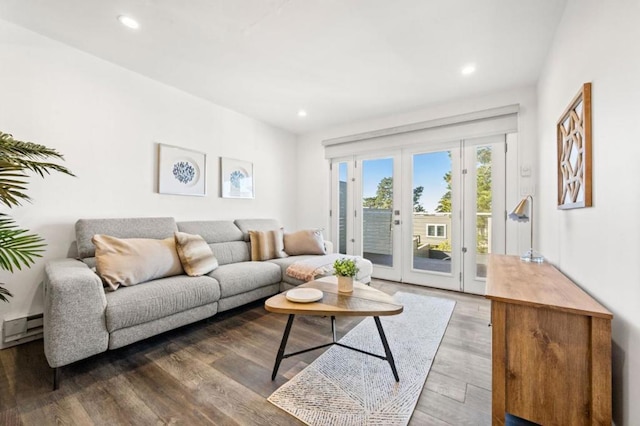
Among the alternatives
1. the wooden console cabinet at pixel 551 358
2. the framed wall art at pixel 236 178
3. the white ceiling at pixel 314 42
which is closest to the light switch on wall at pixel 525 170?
the white ceiling at pixel 314 42

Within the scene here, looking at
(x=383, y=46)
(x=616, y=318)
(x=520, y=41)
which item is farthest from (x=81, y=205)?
(x=520, y=41)

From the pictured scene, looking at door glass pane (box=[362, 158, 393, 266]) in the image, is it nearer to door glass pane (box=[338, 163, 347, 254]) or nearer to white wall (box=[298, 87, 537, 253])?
door glass pane (box=[338, 163, 347, 254])

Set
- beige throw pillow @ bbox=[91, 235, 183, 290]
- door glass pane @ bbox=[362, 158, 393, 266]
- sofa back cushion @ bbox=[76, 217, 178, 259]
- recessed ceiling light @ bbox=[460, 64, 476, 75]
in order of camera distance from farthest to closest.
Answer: door glass pane @ bbox=[362, 158, 393, 266], recessed ceiling light @ bbox=[460, 64, 476, 75], sofa back cushion @ bbox=[76, 217, 178, 259], beige throw pillow @ bbox=[91, 235, 183, 290]

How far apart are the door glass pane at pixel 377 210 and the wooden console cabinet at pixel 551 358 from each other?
2809 millimetres

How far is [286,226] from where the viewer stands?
4730 mm

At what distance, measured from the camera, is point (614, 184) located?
3.77 feet

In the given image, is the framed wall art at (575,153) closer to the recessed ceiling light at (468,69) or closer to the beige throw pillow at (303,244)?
the recessed ceiling light at (468,69)

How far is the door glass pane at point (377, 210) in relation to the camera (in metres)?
4.05

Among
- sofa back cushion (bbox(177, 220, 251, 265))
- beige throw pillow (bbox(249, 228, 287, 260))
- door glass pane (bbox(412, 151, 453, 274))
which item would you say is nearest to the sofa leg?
sofa back cushion (bbox(177, 220, 251, 265))

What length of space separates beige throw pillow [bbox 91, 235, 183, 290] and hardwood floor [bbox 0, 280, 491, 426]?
53 centimetres

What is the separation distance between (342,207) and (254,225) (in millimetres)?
1514

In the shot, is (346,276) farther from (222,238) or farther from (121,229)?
(121,229)

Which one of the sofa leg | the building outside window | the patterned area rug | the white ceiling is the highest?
the white ceiling

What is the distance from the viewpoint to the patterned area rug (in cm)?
138
